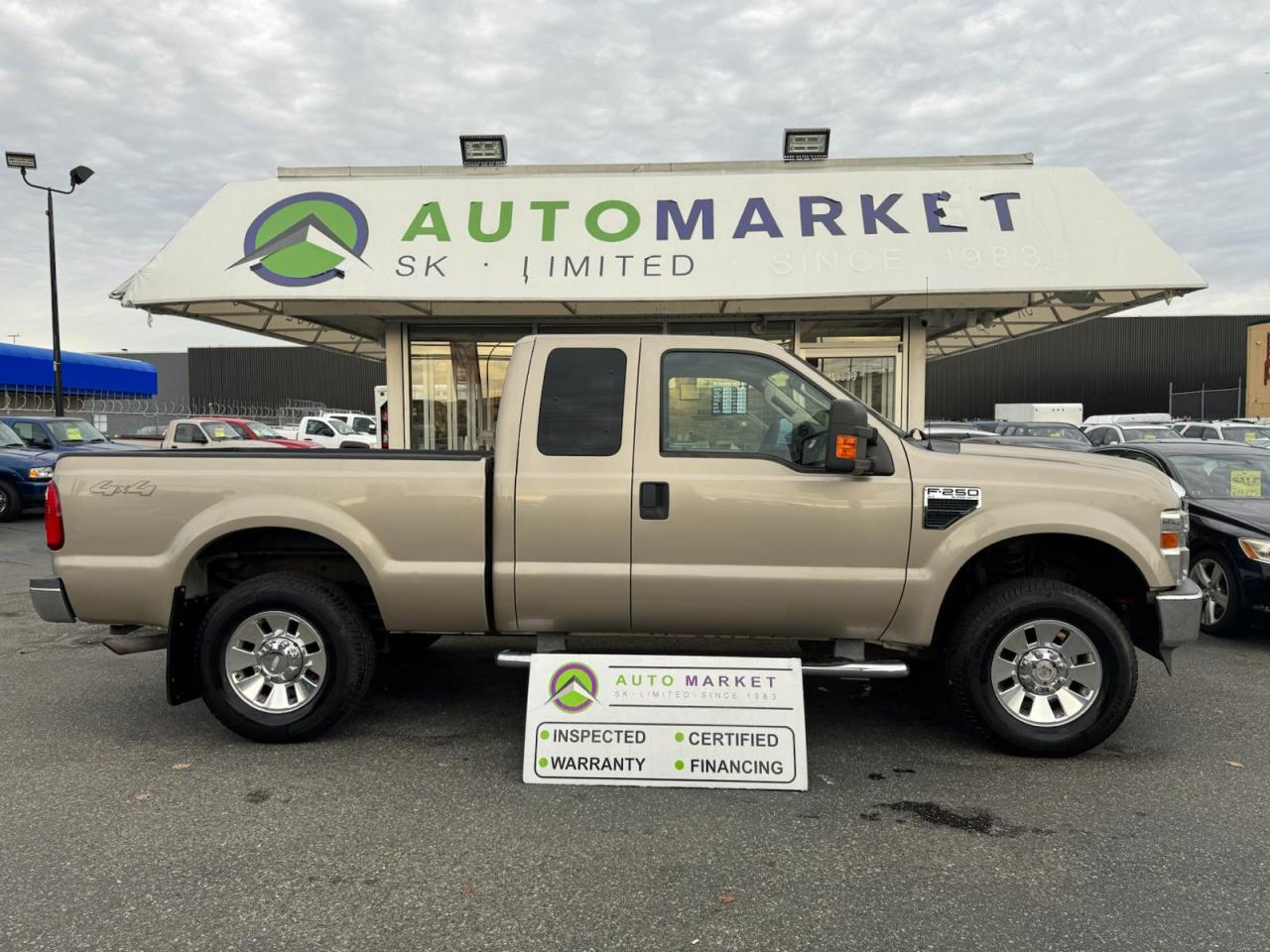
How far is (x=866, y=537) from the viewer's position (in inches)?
158

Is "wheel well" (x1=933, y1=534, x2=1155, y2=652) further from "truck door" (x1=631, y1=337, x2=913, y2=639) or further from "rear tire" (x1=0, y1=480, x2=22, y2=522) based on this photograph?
"rear tire" (x1=0, y1=480, x2=22, y2=522)

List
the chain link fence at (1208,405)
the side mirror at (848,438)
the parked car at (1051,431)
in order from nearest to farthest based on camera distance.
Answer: the side mirror at (848,438) < the parked car at (1051,431) < the chain link fence at (1208,405)

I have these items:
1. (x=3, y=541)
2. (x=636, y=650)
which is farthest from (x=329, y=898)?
(x=3, y=541)

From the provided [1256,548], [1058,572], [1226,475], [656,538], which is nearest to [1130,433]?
[1226,475]

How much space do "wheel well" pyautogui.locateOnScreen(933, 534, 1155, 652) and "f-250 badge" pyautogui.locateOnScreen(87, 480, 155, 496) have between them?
4.08m

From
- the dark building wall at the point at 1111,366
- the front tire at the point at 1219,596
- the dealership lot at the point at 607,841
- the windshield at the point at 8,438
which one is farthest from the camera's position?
the dark building wall at the point at 1111,366

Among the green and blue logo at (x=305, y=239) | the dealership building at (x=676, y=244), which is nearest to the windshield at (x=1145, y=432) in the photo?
the dealership building at (x=676, y=244)

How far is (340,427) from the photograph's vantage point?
2394 cm

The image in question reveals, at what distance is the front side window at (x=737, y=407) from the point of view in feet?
13.6

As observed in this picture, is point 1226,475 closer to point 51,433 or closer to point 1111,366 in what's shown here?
point 51,433

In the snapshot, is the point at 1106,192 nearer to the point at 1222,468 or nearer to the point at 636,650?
the point at 1222,468

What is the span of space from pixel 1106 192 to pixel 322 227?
7.55 metres

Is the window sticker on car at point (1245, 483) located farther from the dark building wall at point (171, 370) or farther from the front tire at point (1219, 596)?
the dark building wall at point (171, 370)

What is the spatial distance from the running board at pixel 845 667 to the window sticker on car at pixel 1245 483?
4.92 meters
